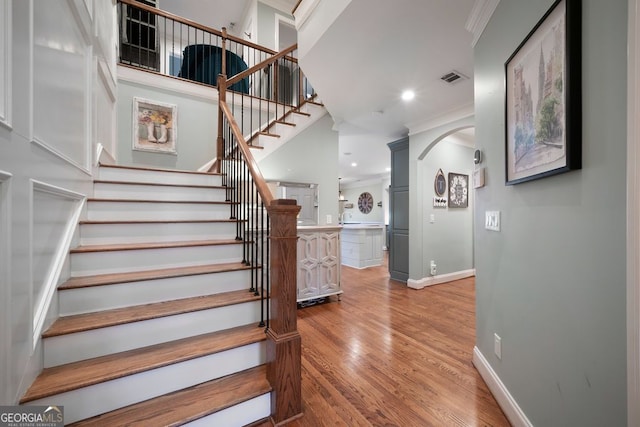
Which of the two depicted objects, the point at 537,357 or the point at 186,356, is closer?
the point at 537,357

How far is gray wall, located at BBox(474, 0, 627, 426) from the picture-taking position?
31.4 inches

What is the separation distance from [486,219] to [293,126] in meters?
2.82

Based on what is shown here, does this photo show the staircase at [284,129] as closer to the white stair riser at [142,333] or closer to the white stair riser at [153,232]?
the white stair riser at [153,232]

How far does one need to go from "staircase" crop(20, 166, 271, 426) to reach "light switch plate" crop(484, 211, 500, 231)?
1.59 metres

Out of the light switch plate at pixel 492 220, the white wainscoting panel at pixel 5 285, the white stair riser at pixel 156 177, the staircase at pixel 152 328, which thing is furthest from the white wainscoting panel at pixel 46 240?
the light switch plate at pixel 492 220

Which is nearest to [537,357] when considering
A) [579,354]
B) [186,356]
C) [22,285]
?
[579,354]

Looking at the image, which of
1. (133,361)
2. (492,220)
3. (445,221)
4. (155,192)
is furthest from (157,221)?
(445,221)

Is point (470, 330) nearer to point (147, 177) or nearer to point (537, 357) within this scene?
point (537, 357)

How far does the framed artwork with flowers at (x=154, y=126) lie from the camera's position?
3494 mm

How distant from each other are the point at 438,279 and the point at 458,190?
165 centimetres

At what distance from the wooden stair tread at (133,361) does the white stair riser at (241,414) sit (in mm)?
278

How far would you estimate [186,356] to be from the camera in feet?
4.46

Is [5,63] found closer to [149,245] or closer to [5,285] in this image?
[5,285]

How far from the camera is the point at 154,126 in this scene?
3.59 m
